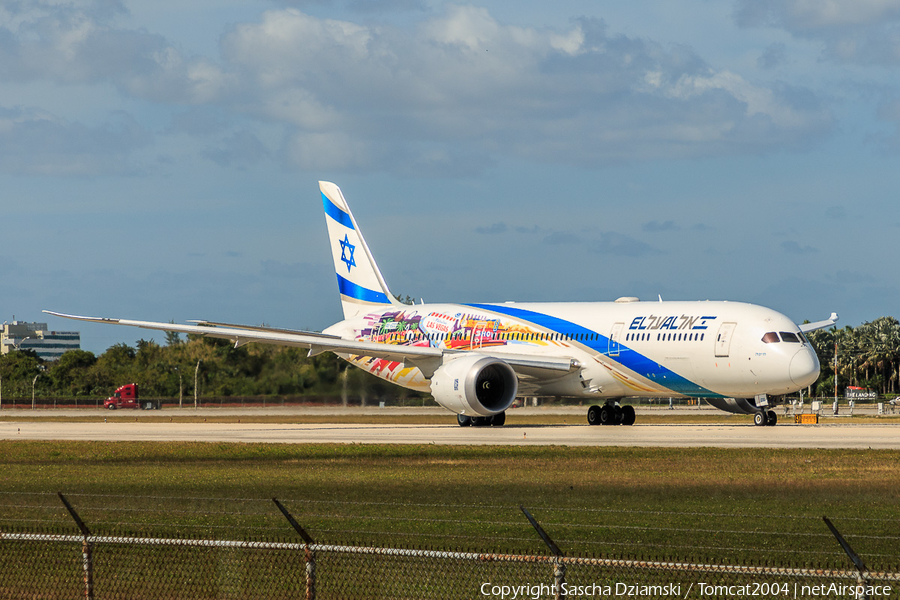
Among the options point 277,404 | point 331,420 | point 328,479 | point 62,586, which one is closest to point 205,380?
point 277,404

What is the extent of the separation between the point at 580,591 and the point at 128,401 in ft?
278

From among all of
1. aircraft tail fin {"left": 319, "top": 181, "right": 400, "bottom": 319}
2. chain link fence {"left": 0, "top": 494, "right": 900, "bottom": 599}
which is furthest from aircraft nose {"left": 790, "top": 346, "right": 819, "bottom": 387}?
chain link fence {"left": 0, "top": 494, "right": 900, "bottom": 599}

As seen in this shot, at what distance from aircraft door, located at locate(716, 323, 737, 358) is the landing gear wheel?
6.94 meters

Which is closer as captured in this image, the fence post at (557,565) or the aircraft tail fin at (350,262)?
the fence post at (557,565)

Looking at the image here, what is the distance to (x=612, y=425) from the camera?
1676 inches

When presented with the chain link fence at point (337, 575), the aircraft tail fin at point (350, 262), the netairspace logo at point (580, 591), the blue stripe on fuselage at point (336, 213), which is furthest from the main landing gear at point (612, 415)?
the netairspace logo at point (580, 591)

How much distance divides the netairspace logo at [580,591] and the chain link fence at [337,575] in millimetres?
11

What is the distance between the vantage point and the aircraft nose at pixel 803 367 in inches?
1398

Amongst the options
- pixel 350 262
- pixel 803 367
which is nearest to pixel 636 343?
pixel 803 367

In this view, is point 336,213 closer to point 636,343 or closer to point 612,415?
point 612,415

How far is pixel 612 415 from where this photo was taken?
1681 inches

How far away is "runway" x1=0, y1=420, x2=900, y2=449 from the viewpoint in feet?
101

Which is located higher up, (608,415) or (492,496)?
(608,415)

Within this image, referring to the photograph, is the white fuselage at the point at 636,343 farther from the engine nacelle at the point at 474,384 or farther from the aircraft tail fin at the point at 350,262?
the aircraft tail fin at the point at 350,262
